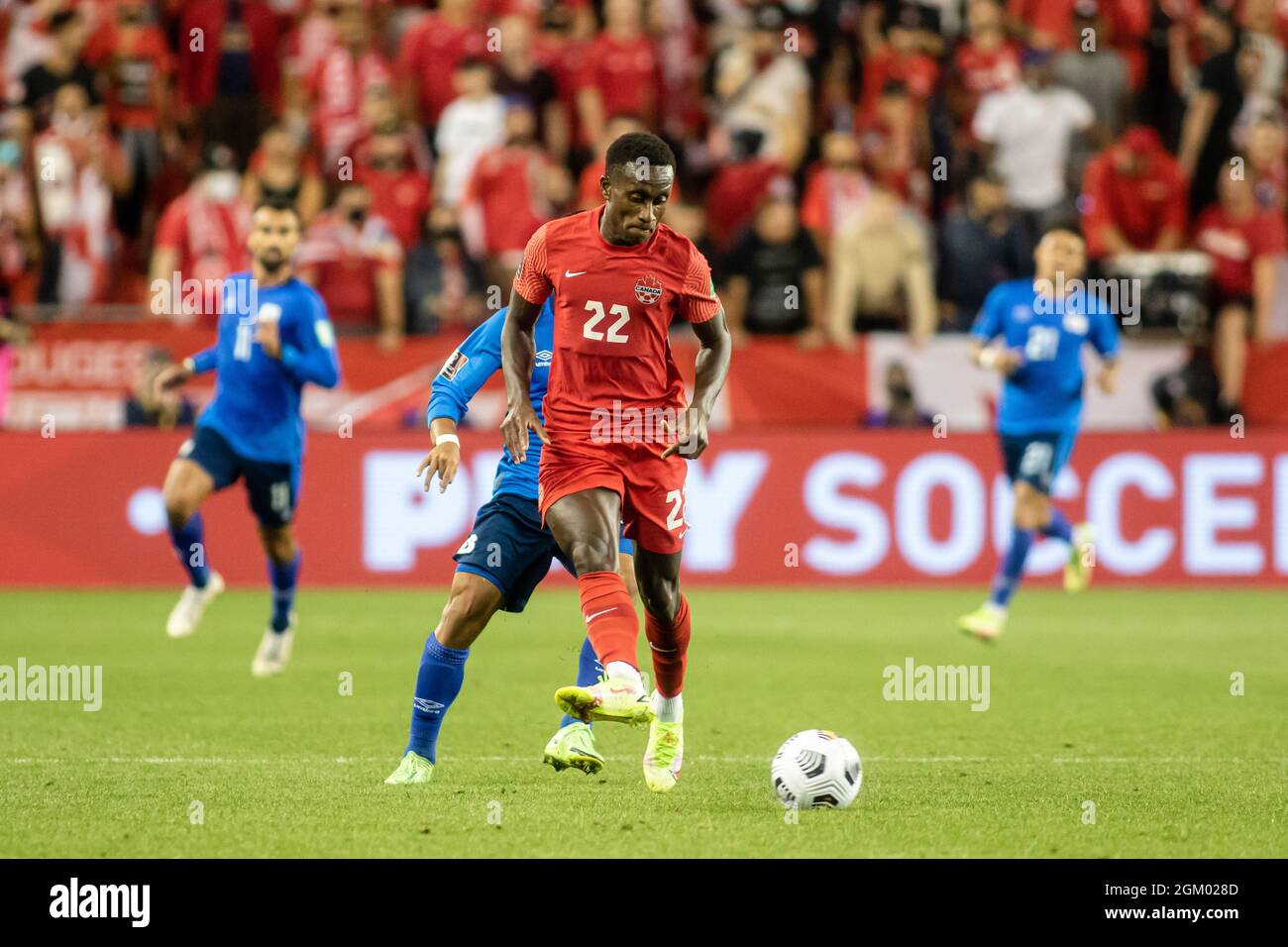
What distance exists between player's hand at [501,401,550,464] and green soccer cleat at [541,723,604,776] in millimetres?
1018

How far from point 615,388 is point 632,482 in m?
0.34

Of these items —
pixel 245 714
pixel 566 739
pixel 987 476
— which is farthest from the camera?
pixel 987 476

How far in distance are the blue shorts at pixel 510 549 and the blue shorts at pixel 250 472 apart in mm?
3973

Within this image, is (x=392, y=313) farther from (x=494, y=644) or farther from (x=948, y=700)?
(x=948, y=700)

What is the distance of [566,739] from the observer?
7000mm

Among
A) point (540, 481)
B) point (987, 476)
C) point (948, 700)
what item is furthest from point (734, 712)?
point (987, 476)

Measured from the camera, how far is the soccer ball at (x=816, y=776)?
6691mm

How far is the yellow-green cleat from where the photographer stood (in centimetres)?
707

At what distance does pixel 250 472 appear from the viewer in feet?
35.9

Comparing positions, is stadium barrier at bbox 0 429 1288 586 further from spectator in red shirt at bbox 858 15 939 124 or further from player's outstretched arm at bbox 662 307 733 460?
player's outstretched arm at bbox 662 307 733 460

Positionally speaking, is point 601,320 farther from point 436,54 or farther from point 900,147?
point 436,54

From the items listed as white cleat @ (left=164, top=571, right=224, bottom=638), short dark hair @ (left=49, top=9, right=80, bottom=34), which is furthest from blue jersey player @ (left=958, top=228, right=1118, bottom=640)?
short dark hair @ (left=49, top=9, right=80, bottom=34)

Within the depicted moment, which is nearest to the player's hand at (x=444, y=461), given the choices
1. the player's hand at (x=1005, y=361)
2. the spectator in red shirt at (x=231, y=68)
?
the player's hand at (x=1005, y=361)
